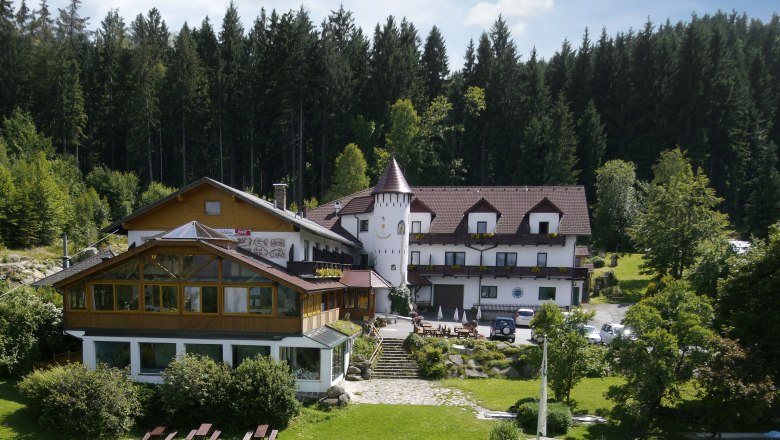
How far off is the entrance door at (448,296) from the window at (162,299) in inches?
913

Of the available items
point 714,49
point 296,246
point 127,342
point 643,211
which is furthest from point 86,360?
point 714,49

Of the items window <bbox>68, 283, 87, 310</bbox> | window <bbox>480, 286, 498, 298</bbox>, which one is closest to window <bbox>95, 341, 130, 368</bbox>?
window <bbox>68, 283, 87, 310</bbox>

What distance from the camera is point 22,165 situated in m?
45.6

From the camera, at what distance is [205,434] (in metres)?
19.0

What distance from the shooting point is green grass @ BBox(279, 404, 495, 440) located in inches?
752

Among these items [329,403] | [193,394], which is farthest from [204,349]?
[329,403]

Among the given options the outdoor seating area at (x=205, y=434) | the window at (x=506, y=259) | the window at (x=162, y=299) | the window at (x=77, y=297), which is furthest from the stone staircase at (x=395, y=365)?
the window at (x=506, y=259)

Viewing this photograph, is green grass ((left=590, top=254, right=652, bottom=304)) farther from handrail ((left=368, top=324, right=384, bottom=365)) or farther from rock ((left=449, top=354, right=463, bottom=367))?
handrail ((left=368, top=324, right=384, bottom=365))

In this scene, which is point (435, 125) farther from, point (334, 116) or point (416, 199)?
point (416, 199)

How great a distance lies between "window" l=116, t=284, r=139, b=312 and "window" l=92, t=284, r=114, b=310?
33cm

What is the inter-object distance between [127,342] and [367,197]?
21.8 metres

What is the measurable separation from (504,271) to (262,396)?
25176 mm

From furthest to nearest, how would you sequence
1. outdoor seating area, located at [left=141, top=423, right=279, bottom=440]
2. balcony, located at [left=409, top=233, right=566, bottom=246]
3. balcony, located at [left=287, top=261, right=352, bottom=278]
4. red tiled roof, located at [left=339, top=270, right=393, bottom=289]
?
1. balcony, located at [left=409, top=233, right=566, bottom=246]
2. red tiled roof, located at [left=339, top=270, right=393, bottom=289]
3. balcony, located at [left=287, top=261, right=352, bottom=278]
4. outdoor seating area, located at [left=141, top=423, right=279, bottom=440]

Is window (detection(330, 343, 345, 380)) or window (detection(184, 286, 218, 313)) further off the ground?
window (detection(184, 286, 218, 313))
